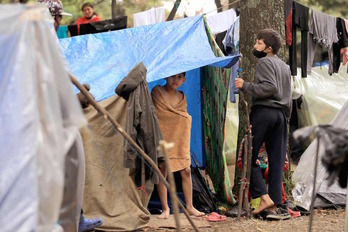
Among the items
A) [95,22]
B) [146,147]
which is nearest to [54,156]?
[146,147]

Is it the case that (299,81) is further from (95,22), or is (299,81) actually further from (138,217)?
(138,217)

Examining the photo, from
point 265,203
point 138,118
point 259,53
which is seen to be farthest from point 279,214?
point 138,118

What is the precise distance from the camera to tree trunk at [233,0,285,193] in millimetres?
7387

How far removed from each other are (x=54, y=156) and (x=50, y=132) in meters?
0.12

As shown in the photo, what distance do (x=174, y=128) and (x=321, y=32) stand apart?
496 cm

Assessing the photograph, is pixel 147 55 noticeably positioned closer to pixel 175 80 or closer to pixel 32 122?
pixel 175 80

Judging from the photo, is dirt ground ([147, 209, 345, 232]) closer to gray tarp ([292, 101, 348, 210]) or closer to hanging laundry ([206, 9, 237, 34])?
gray tarp ([292, 101, 348, 210])

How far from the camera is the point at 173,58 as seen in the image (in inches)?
269

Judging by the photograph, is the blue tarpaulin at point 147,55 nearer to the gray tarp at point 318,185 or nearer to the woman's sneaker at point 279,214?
the gray tarp at point 318,185

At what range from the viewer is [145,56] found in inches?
276

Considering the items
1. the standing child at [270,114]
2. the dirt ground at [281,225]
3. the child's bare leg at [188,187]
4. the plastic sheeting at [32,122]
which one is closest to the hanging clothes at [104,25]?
the standing child at [270,114]

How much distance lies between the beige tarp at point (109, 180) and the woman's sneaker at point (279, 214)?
1.39 metres

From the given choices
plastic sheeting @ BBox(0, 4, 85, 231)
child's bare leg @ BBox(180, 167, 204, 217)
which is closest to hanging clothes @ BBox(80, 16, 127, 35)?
child's bare leg @ BBox(180, 167, 204, 217)

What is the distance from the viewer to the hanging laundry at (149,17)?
11.2 meters
